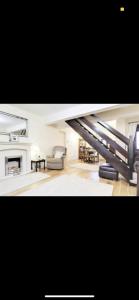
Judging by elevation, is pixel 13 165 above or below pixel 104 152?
below

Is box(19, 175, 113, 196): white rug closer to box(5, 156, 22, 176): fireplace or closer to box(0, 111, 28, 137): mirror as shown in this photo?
box(5, 156, 22, 176): fireplace

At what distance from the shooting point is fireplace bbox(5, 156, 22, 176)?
3.95 metres

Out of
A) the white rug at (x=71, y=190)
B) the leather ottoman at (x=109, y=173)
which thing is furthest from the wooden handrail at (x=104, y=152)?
the white rug at (x=71, y=190)

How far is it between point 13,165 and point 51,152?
1.84 meters

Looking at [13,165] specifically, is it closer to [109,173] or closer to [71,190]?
Result: [71,190]

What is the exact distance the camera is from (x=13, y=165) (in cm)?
423

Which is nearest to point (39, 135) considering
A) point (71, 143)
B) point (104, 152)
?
point (71, 143)

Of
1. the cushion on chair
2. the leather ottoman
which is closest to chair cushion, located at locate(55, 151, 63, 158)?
the cushion on chair

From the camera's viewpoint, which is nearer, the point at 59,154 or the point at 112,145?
the point at 112,145

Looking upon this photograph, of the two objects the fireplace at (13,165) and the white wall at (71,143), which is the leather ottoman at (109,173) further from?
the white wall at (71,143)
